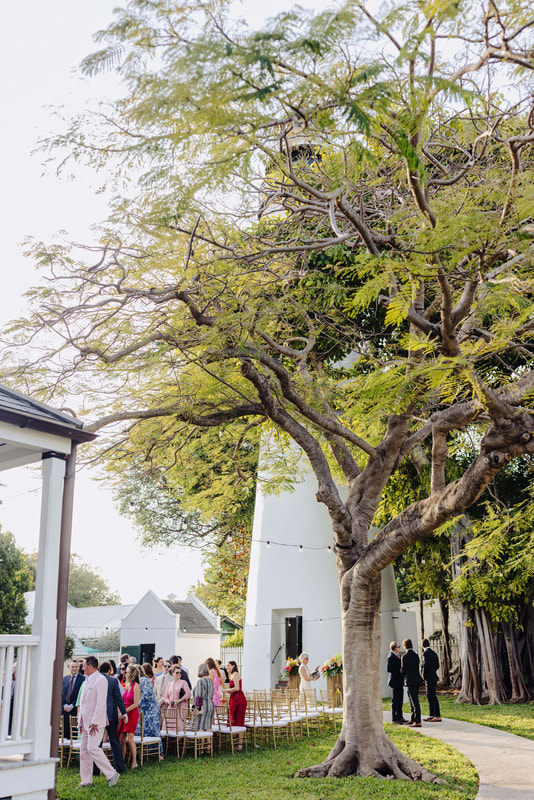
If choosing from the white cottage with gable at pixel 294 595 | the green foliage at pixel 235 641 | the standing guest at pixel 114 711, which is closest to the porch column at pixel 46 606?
the standing guest at pixel 114 711

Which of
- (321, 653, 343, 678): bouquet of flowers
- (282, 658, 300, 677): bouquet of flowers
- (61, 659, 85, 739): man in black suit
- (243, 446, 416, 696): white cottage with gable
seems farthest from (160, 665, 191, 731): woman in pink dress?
(243, 446, 416, 696): white cottage with gable

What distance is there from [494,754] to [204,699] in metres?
4.79

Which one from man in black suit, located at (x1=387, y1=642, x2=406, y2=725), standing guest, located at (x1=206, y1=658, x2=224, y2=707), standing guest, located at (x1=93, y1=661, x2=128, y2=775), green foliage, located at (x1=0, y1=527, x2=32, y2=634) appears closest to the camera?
standing guest, located at (x1=93, y1=661, x2=128, y2=775)

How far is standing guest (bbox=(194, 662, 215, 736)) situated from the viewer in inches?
488

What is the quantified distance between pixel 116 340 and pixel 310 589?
511 inches

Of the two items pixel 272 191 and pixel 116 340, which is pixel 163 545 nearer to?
pixel 116 340

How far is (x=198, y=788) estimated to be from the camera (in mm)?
9695

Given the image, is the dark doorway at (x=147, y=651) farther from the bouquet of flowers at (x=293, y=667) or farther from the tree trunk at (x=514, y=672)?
the tree trunk at (x=514, y=672)

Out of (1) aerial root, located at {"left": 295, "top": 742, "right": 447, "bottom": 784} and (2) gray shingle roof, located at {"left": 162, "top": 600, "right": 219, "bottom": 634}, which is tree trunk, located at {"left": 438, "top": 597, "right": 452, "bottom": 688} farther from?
(1) aerial root, located at {"left": 295, "top": 742, "right": 447, "bottom": 784}

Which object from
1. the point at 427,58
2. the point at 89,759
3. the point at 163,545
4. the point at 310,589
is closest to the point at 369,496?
the point at 89,759

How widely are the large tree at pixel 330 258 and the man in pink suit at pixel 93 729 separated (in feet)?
9.76

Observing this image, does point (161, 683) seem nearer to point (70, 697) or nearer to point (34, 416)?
point (70, 697)

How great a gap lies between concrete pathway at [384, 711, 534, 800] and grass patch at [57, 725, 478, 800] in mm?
220

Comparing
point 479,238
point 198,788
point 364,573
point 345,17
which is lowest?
point 198,788
